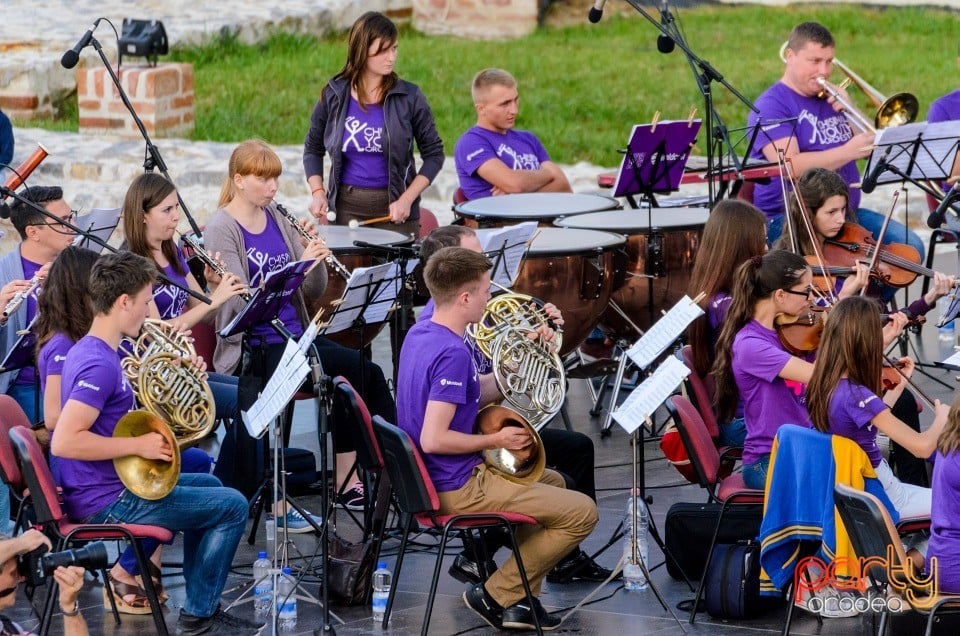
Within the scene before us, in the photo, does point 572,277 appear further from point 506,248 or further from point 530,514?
point 530,514

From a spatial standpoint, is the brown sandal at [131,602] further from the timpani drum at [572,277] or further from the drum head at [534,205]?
the drum head at [534,205]

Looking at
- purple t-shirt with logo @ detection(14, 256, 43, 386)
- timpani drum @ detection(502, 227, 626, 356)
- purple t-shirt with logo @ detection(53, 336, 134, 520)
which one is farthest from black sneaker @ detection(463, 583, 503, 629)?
purple t-shirt with logo @ detection(14, 256, 43, 386)

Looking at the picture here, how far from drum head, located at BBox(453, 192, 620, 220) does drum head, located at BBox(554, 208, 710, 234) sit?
0.11 meters

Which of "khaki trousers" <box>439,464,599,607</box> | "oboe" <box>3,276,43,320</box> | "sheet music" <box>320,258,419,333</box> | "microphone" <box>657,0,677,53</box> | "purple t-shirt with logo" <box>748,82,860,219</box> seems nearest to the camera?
"khaki trousers" <box>439,464,599,607</box>

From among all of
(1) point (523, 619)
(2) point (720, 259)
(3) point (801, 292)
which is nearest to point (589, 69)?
(2) point (720, 259)

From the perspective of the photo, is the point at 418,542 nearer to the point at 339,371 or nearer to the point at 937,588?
the point at 339,371

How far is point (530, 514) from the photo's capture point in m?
5.30

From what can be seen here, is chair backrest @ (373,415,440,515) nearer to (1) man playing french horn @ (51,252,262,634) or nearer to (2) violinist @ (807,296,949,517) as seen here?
(1) man playing french horn @ (51,252,262,634)

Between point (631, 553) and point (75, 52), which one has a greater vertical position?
point (75, 52)

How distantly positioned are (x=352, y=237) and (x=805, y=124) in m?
2.68

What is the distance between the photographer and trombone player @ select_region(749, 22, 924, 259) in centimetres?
824

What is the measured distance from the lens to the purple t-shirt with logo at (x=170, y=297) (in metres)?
6.48

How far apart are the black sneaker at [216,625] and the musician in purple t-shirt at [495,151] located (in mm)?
3672

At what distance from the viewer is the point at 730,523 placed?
5.67 m
